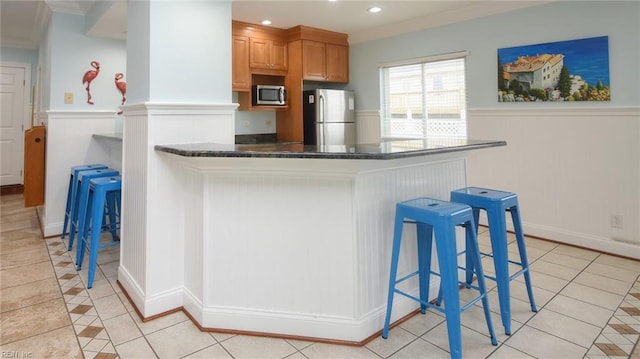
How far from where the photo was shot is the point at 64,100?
12.7 ft

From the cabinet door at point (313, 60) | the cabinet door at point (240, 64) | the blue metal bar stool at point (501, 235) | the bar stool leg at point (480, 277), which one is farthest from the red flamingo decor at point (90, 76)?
the bar stool leg at point (480, 277)

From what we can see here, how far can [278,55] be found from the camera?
16.6ft

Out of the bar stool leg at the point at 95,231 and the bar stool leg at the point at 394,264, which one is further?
the bar stool leg at the point at 95,231

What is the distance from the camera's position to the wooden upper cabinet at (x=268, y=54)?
4816mm

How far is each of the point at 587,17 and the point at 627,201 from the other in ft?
5.50

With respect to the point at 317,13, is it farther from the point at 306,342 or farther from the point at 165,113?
the point at 306,342

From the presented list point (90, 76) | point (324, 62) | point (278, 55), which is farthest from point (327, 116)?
point (90, 76)

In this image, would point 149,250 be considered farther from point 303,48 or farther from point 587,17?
point 587,17

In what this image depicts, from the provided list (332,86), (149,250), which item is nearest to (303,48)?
(332,86)

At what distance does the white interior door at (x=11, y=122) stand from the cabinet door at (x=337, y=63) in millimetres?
5008

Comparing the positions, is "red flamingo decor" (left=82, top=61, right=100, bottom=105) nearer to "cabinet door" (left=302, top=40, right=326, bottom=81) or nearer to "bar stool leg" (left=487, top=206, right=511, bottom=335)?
"cabinet door" (left=302, top=40, right=326, bottom=81)

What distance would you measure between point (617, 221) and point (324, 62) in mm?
3795

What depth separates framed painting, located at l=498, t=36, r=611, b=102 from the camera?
3.27m

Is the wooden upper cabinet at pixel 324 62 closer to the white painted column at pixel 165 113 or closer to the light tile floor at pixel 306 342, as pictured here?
Result: the white painted column at pixel 165 113
